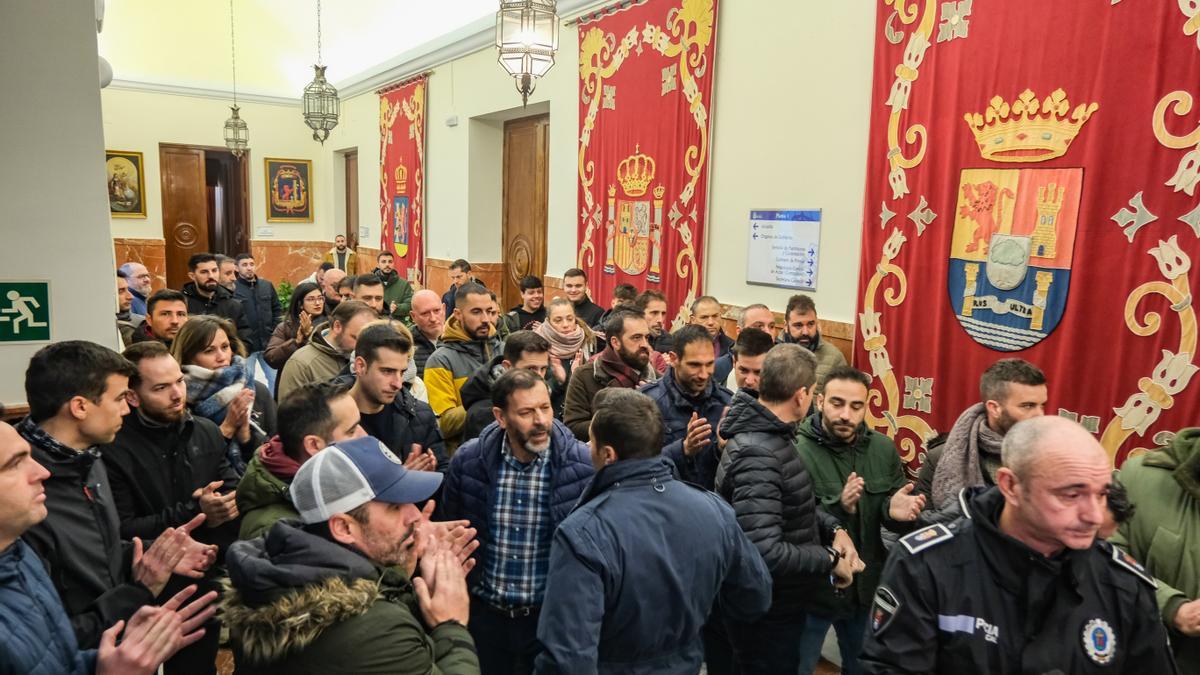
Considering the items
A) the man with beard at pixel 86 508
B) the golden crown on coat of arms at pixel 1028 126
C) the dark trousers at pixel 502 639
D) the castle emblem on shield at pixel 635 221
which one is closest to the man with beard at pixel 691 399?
the dark trousers at pixel 502 639

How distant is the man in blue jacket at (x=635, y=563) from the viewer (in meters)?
1.94

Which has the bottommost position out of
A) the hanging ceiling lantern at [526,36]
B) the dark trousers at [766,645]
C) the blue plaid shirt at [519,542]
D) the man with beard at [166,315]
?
the dark trousers at [766,645]

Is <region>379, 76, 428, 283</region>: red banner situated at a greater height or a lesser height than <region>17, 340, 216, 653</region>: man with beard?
greater

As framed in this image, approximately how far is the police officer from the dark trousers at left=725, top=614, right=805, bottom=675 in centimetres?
97

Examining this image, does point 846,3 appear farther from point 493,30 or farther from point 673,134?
point 493,30

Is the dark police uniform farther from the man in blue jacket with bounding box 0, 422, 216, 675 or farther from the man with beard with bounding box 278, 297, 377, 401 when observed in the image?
the man with beard with bounding box 278, 297, 377, 401

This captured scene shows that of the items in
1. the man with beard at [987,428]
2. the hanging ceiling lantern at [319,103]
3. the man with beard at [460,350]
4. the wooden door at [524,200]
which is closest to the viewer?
the man with beard at [987,428]

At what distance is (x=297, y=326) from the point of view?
571cm

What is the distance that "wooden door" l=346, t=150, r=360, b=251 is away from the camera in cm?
1456

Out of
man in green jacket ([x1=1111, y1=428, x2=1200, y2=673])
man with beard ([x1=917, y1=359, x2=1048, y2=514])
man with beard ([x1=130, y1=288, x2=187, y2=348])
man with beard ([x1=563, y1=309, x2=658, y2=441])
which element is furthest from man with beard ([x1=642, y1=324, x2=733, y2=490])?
man with beard ([x1=130, y1=288, x2=187, y2=348])

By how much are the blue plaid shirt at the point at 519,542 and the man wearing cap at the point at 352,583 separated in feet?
2.16

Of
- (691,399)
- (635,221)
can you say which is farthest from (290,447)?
(635,221)

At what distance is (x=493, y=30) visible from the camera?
30.4ft

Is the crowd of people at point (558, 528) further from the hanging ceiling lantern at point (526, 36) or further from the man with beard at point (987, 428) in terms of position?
the hanging ceiling lantern at point (526, 36)
